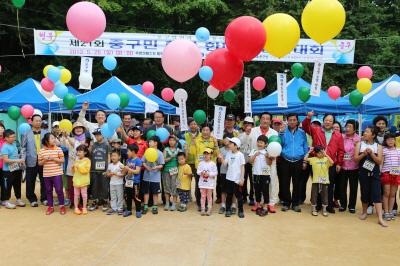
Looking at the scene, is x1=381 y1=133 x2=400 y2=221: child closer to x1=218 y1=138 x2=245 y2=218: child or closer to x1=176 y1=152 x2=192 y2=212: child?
x1=218 y1=138 x2=245 y2=218: child

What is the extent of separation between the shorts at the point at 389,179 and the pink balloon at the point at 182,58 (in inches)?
136

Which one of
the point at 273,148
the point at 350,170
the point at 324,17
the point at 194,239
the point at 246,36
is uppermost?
the point at 324,17

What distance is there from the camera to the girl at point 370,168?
5238 millimetres

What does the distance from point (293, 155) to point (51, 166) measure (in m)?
4.19

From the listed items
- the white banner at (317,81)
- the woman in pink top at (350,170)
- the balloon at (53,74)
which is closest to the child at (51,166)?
the balloon at (53,74)

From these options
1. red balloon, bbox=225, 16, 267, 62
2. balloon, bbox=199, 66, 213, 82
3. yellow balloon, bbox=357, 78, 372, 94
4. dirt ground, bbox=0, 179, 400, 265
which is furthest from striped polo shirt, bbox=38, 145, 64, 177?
yellow balloon, bbox=357, 78, 372, 94

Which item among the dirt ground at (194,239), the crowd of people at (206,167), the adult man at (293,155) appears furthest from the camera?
the adult man at (293,155)

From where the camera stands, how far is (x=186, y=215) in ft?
18.2

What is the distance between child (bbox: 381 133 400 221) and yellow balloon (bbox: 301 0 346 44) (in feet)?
6.87

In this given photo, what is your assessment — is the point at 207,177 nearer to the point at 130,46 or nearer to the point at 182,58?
the point at 182,58

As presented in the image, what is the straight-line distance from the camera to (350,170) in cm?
577

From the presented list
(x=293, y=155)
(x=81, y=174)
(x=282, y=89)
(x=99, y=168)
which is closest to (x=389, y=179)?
(x=293, y=155)

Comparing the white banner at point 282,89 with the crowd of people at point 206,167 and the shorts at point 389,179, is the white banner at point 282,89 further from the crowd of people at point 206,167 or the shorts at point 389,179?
the shorts at point 389,179

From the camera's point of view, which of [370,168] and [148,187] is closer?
[370,168]
